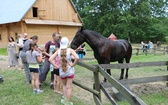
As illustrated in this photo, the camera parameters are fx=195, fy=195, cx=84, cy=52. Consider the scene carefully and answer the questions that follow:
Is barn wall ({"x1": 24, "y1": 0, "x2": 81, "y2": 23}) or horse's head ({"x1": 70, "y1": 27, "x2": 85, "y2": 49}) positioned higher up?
barn wall ({"x1": 24, "y1": 0, "x2": 81, "y2": 23})

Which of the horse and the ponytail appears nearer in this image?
the ponytail

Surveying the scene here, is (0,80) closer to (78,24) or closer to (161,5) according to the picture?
(78,24)

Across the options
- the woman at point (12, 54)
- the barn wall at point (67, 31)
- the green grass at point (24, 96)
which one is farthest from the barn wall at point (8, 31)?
the green grass at point (24, 96)

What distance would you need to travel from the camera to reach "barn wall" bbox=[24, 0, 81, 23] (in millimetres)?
22289

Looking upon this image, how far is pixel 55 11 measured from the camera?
23938 millimetres

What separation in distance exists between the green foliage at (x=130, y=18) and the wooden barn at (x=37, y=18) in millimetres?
13563

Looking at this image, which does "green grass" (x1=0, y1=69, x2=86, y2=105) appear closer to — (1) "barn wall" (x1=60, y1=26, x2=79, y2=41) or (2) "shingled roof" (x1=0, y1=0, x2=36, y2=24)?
(2) "shingled roof" (x1=0, y1=0, x2=36, y2=24)

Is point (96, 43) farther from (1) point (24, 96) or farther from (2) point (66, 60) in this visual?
(1) point (24, 96)

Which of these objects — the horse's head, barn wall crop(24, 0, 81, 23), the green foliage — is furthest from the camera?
the green foliage

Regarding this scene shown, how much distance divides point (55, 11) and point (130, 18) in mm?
16669

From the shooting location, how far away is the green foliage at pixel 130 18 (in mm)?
36844

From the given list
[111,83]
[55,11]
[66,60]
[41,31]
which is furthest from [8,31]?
[111,83]

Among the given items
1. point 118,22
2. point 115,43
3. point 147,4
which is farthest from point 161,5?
point 115,43

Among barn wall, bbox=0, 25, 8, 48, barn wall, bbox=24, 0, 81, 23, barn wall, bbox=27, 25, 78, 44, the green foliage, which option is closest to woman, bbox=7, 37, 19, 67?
barn wall, bbox=24, 0, 81, 23
